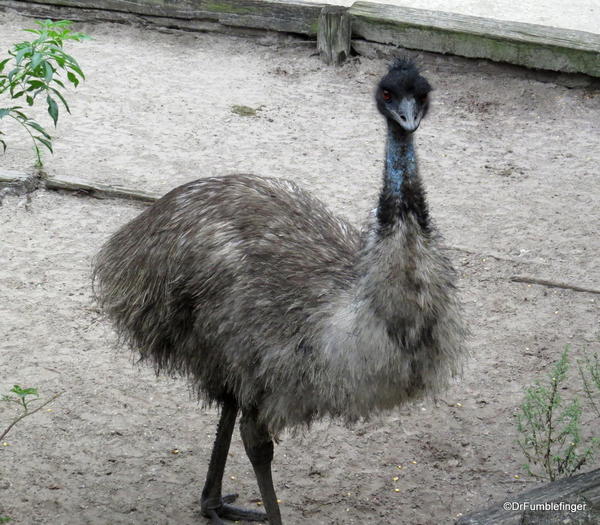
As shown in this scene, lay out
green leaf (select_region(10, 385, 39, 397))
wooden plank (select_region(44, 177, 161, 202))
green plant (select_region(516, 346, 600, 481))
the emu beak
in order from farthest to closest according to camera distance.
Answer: wooden plank (select_region(44, 177, 161, 202)), green plant (select_region(516, 346, 600, 481)), green leaf (select_region(10, 385, 39, 397)), the emu beak

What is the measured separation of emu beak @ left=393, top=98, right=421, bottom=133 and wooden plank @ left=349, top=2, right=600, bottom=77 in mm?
4510

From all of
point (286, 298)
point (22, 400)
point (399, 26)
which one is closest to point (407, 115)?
point (286, 298)

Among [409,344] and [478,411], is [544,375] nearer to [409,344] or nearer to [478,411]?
[478,411]

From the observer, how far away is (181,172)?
5824mm

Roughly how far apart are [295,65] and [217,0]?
0.79 metres

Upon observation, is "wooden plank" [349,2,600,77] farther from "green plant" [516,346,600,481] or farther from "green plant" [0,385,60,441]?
"green plant" [0,385,60,441]

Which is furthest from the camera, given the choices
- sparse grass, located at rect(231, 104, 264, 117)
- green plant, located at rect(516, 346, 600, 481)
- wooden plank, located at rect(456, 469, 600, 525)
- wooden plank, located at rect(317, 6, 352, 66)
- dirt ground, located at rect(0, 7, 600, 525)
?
wooden plank, located at rect(317, 6, 352, 66)

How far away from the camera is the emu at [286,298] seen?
268cm

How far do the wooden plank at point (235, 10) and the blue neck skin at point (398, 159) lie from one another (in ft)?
16.2

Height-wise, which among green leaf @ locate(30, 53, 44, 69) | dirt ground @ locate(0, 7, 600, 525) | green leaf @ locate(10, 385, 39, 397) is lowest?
dirt ground @ locate(0, 7, 600, 525)

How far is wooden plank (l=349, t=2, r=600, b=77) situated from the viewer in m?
6.80

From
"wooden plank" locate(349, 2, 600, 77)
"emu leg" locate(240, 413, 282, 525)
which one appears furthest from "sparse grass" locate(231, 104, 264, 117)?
"emu leg" locate(240, 413, 282, 525)

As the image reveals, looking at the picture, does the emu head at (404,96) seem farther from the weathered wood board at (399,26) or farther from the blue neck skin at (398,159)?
the weathered wood board at (399,26)

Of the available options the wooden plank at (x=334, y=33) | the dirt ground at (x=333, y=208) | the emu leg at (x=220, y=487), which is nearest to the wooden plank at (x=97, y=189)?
the dirt ground at (x=333, y=208)
